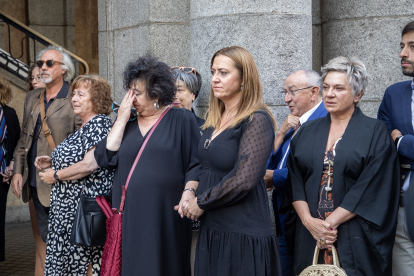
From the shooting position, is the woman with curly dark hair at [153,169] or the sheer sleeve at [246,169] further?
the woman with curly dark hair at [153,169]

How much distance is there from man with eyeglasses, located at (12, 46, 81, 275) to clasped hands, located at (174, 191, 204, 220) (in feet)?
5.92

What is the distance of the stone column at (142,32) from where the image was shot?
5574 mm

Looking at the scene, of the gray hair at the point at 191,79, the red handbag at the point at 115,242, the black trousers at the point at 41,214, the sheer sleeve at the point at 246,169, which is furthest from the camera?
the black trousers at the point at 41,214

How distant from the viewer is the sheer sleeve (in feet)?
10.8

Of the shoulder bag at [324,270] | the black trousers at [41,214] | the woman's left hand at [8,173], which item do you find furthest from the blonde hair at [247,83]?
the woman's left hand at [8,173]

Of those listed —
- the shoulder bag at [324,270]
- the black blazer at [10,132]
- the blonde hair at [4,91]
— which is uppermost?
the blonde hair at [4,91]

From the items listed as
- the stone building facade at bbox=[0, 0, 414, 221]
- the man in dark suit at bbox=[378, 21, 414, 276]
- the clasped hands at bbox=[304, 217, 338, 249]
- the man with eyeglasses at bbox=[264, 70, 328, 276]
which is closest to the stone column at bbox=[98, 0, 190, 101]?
the stone building facade at bbox=[0, 0, 414, 221]

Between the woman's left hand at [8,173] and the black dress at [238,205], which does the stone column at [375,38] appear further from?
the woman's left hand at [8,173]

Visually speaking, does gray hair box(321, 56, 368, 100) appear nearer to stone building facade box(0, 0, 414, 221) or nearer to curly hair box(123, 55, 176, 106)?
stone building facade box(0, 0, 414, 221)

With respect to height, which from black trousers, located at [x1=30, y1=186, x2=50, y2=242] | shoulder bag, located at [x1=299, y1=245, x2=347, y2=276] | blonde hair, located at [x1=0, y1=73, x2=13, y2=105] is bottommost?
black trousers, located at [x1=30, y1=186, x2=50, y2=242]

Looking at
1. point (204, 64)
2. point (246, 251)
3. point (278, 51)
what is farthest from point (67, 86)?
point (246, 251)

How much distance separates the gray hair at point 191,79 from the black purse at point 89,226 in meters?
1.34

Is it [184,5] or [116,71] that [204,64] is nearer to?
[184,5]

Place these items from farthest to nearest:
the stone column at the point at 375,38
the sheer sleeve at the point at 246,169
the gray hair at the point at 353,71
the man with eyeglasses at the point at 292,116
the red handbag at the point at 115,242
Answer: the stone column at the point at 375,38
the man with eyeglasses at the point at 292,116
the red handbag at the point at 115,242
the gray hair at the point at 353,71
the sheer sleeve at the point at 246,169
